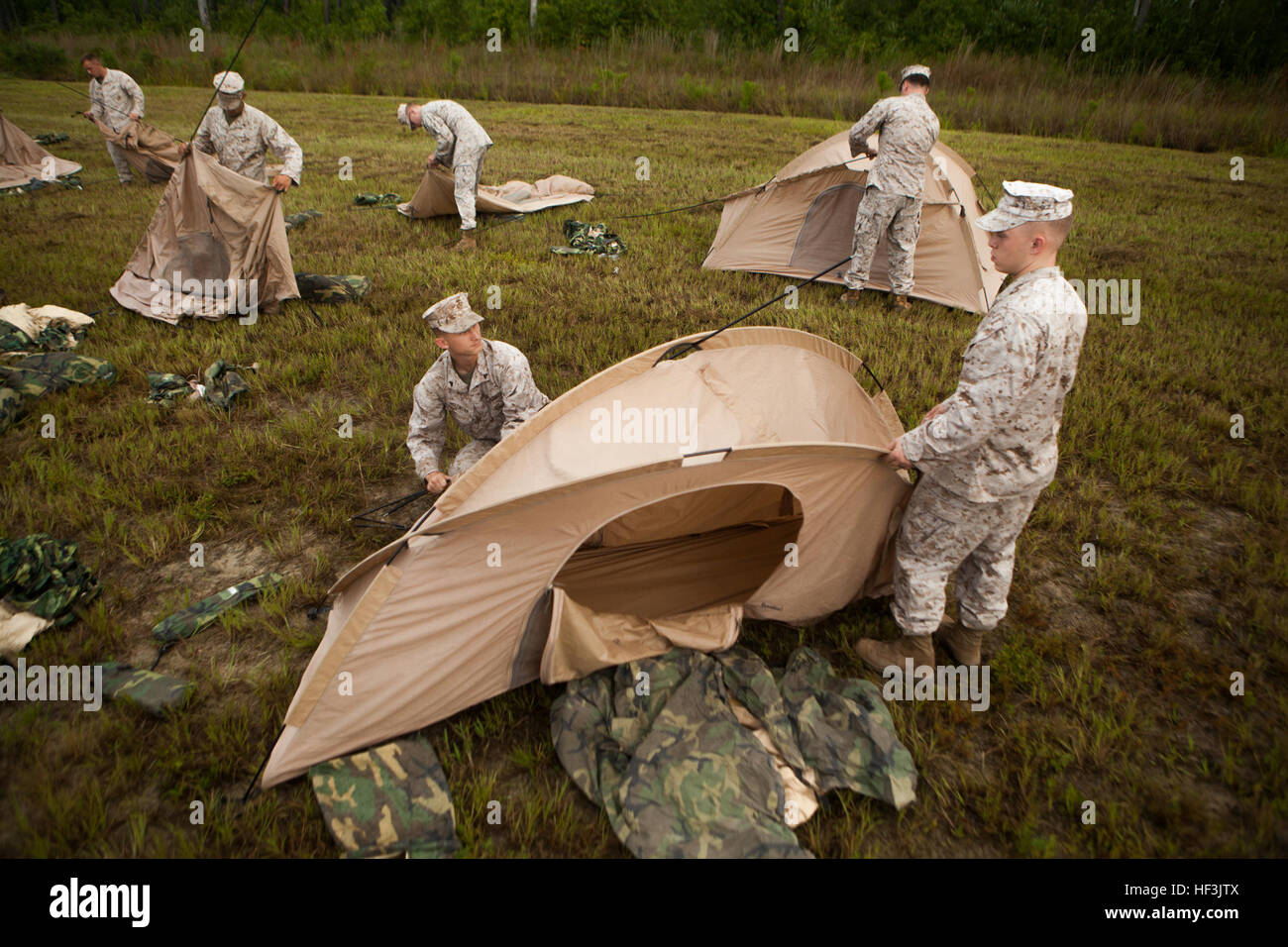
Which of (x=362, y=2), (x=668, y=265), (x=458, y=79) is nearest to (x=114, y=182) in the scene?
(x=668, y=265)

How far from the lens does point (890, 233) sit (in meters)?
6.88

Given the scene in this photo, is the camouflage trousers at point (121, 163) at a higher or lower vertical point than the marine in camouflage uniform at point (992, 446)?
higher

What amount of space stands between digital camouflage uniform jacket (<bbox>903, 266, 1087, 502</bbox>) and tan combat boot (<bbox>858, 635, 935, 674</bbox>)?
2.57 ft

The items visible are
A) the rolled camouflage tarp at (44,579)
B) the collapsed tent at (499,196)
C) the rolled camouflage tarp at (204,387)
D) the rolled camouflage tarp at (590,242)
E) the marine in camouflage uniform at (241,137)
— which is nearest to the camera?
→ the rolled camouflage tarp at (44,579)

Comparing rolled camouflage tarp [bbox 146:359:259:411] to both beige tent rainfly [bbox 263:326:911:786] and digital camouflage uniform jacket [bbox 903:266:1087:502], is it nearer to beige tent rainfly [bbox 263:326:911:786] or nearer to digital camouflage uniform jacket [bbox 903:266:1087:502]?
beige tent rainfly [bbox 263:326:911:786]

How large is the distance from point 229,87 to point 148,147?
13.4 ft

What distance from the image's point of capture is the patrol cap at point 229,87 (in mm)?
6617

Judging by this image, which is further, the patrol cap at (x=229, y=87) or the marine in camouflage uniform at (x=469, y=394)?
the patrol cap at (x=229, y=87)

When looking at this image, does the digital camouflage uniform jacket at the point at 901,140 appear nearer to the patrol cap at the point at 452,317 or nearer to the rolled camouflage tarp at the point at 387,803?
the patrol cap at the point at 452,317

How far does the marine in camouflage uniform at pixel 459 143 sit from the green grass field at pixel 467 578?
1.98 feet

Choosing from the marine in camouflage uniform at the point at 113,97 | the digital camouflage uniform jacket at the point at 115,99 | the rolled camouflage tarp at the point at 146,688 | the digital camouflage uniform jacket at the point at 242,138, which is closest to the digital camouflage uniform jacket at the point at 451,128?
the digital camouflage uniform jacket at the point at 242,138

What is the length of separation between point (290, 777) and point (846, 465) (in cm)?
269

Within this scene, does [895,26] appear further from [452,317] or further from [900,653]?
[900,653]

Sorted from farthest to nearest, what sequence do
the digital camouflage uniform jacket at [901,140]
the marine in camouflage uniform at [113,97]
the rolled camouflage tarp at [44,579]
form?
the marine in camouflage uniform at [113,97] → the digital camouflage uniform jacket at [901,140] → the rolled camouflage tarp at [44,579]
